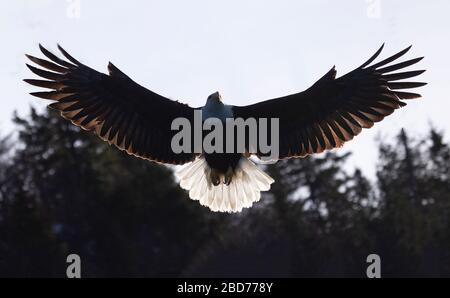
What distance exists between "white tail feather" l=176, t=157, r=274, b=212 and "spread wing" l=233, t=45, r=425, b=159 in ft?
1.27

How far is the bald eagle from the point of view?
10.7m

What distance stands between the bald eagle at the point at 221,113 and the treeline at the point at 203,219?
53.8 feet

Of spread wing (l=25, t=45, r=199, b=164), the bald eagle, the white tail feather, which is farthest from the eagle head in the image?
the white tail feather

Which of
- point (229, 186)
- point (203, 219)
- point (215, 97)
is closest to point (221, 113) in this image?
point (215, 97)

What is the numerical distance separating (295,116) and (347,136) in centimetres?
62

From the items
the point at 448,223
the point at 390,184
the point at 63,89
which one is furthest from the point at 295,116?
the point at 390,184

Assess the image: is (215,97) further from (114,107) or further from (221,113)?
(114,107)

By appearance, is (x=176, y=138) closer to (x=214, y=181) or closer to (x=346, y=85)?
(x=214, y=181)

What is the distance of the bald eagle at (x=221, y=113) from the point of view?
35.1 ft

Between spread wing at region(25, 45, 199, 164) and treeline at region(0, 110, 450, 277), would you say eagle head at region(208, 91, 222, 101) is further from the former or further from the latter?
treeline at region(0, 110, 450, 277)

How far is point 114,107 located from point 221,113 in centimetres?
116

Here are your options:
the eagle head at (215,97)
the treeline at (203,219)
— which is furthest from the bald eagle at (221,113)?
the treeline at (203,219)

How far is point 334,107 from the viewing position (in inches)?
440

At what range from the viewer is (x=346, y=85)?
11.1 meters
